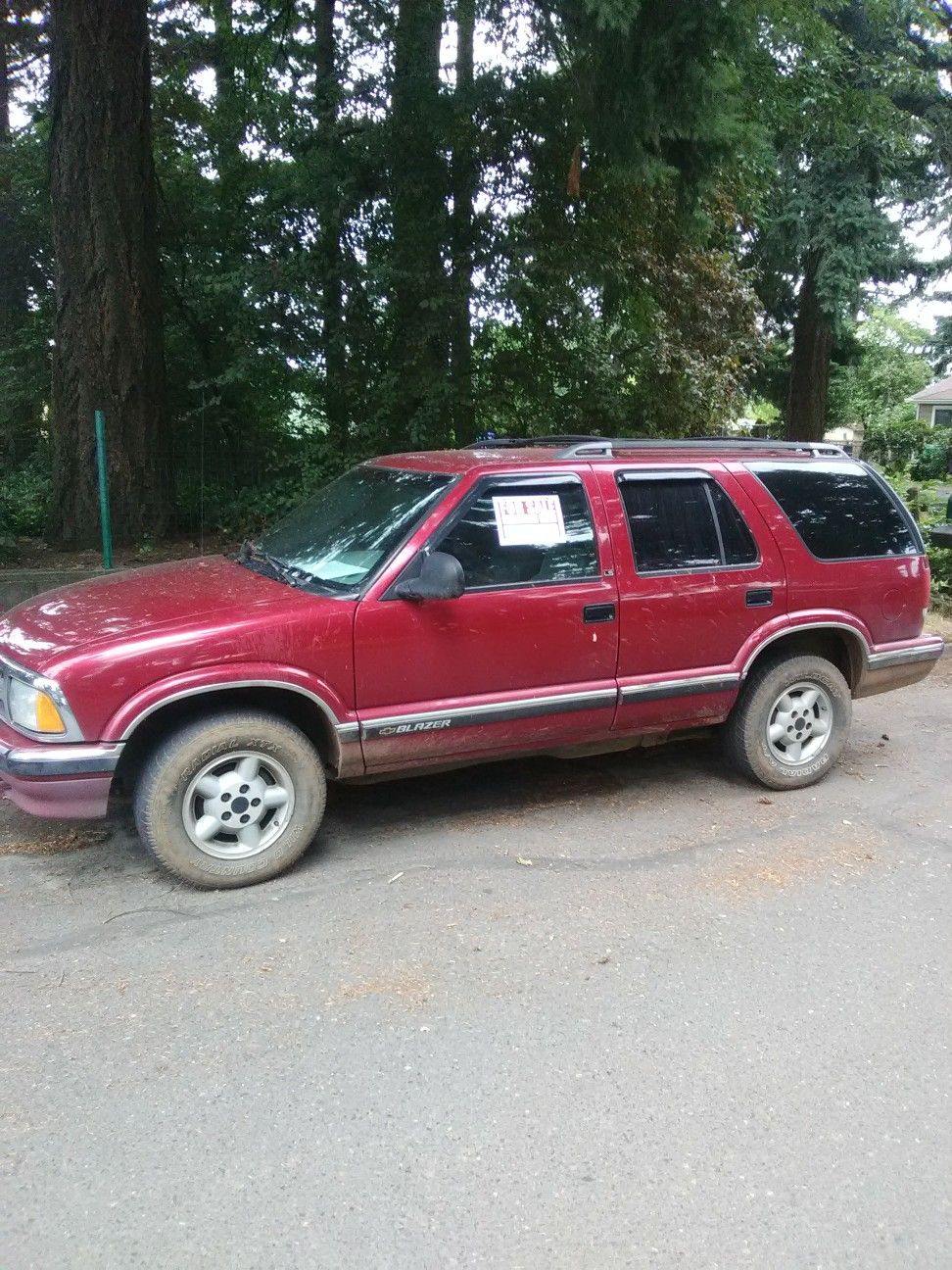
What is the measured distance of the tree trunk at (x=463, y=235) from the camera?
9.59m

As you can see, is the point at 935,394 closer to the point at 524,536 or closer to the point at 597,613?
the point at 597,613

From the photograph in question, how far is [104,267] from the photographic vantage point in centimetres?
977

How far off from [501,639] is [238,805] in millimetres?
1332

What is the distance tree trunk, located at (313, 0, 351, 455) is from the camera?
1027 cm

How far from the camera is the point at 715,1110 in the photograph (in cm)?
283

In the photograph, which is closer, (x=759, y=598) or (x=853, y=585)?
(x=759, y=598)

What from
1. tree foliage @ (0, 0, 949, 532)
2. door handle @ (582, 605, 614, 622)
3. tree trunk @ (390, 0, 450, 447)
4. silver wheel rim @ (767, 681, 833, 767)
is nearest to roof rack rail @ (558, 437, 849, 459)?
door handle @ (582, 605, 614, 622)

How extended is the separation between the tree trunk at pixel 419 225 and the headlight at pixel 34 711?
698 cm

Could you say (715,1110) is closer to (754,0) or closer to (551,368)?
(754,0)

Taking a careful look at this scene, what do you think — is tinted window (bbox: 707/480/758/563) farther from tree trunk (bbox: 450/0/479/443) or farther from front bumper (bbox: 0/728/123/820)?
tree trunk (bbox: 450/0/479/443)

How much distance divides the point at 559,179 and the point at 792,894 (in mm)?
8114

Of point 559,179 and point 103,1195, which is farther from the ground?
point 559,179

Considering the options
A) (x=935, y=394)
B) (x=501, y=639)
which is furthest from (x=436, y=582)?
(x=935, y=394)

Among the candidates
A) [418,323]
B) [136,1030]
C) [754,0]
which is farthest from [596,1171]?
[418,323]
